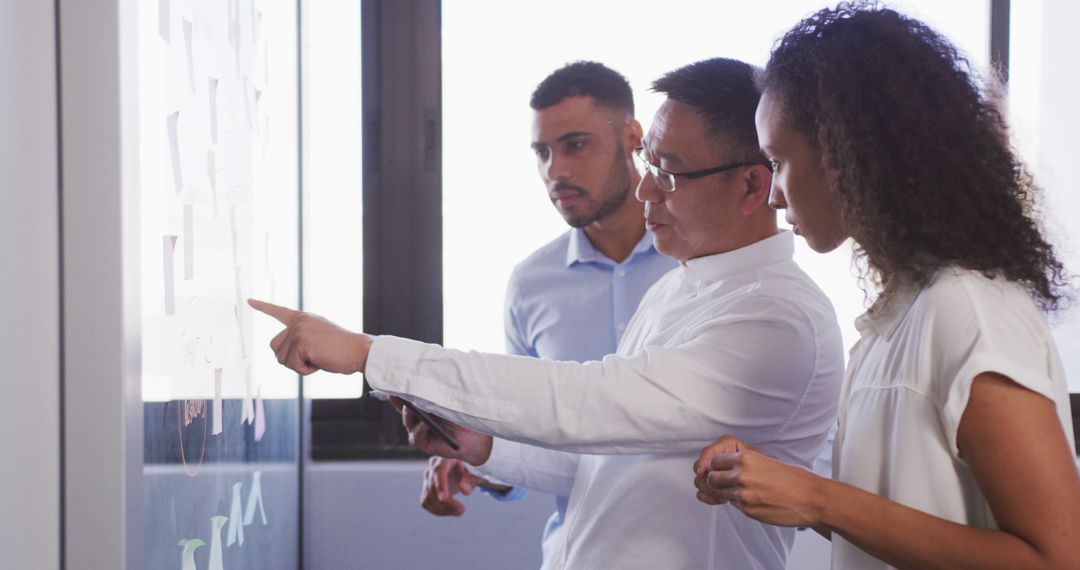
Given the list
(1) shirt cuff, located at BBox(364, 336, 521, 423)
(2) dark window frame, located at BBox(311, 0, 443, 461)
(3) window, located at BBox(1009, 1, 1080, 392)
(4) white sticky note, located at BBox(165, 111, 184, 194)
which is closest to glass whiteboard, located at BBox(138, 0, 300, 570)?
(4) white sticky note, located at BBox(165, 111, 184, 194)

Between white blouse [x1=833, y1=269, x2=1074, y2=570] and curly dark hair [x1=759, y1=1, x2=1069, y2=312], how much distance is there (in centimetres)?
3

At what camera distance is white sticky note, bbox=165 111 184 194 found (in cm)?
108

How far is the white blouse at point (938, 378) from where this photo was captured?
787mm

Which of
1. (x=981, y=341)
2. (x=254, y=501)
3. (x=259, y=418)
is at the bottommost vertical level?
(x=254, y=501)

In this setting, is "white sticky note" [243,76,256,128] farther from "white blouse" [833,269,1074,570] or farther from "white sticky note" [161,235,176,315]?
"white blouse" [833,269,1074,570]

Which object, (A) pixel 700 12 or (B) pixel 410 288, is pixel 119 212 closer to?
(B) pixel 410 288

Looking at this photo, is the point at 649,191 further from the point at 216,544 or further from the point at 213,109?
the point at 216,544

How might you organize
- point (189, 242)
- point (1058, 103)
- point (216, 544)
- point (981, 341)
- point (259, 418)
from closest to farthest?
point (981, 341) → point (189, 242) → point (216, 544) → point (259, 418) → point (1058, 103)

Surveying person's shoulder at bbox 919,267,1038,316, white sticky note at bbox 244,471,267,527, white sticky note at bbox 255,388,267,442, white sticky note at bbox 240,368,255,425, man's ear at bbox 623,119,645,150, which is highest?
man's ear at bbox 623,119,645,150

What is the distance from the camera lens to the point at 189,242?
118 cm

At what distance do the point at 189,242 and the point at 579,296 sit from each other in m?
1.11

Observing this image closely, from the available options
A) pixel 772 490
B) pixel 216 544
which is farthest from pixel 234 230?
pixel 772 490

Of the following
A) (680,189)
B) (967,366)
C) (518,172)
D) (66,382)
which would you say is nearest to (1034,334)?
(967,366)

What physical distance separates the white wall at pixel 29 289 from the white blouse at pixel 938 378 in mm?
791
